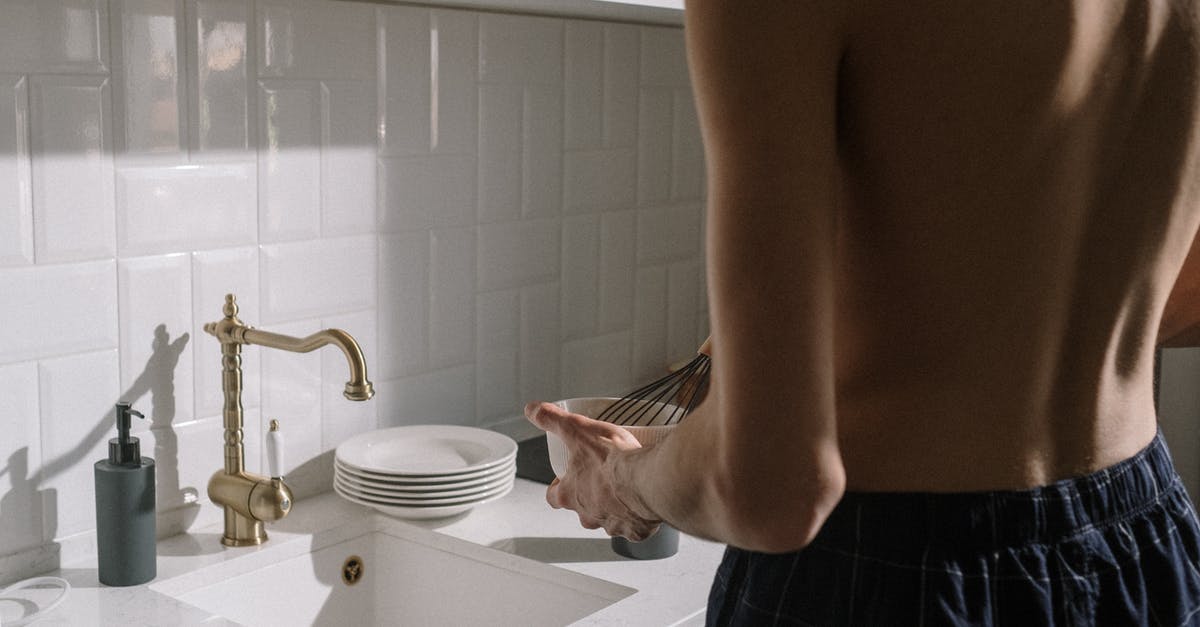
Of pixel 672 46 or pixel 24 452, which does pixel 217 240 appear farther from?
pixel 672 46

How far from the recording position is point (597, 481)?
887 mm

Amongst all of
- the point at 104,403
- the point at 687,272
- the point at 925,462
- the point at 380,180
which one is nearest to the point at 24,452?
Result: the point at 104,403

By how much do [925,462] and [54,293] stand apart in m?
0.96

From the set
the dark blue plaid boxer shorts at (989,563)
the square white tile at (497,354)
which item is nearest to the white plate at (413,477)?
the square white tile at (497,354)

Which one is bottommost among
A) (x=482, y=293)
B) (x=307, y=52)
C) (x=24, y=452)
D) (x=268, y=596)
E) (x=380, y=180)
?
(x=268, y=596)

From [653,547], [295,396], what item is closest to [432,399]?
[295,396]

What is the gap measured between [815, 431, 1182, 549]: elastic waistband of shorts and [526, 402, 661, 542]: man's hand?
14 cm

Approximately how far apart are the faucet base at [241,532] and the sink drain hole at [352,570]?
0.40 feet

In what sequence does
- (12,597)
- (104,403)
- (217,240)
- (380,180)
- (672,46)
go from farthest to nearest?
1. (672,46)
2. (380,180)
3. (217,240)
4. (104,403)
5. (12,597)

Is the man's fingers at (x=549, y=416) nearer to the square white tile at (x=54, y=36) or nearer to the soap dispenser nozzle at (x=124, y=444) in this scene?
the soap dispenser nozzle at (x=124, y=444)

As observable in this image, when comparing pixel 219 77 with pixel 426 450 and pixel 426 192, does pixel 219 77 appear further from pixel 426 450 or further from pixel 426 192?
pixel 426 450

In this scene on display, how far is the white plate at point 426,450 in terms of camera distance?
1.58 metres

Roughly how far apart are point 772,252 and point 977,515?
0.70 feet

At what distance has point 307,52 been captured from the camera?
5.12 feet
